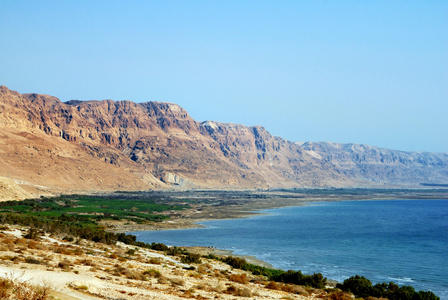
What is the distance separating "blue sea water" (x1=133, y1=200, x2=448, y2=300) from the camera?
37.7 m

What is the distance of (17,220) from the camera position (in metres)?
42.6

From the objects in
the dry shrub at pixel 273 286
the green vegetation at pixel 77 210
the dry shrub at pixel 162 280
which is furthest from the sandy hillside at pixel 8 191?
the dry shrub at pixel 273 286

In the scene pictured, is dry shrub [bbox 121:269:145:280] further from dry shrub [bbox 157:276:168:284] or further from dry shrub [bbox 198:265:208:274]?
dry shrub [bbox 198:265:208:274]

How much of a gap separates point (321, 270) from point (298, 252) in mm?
10067

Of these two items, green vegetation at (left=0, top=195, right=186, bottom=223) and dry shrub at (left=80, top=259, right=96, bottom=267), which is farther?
green vegetation at (left=0, top=195, right=186, bottom=223)

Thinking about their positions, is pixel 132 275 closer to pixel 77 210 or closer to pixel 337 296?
pixel 337 296

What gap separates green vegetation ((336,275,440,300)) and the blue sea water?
579cm

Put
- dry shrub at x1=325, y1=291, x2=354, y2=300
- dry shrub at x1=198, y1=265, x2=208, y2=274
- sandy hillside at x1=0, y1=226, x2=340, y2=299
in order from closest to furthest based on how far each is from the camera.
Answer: sandy hillside at x1=0, y1=226, x2=340, y2=299
dry shrub at x1=325, y1=291, x2=354, y2=300
dry shrub at x1=198, y1=265, x2=208, y2=274

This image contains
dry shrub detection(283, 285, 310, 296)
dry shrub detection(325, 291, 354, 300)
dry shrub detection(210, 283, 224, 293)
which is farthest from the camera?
dry shrub detection(283, 285, 310, 296)

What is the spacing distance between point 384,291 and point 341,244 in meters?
29.0

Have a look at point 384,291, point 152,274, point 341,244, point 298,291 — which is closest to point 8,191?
point 341,244

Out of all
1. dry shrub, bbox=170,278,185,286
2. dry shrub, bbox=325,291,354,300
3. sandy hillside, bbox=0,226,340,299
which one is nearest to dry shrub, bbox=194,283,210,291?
sandy hillside, bbox=0,226,340,299

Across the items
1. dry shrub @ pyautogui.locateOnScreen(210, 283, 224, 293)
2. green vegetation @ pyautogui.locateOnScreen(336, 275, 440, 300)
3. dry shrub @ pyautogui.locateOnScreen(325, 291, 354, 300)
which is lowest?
green vegetation @ pyautogui.locateOnScreen(336, 275, 440, 300)

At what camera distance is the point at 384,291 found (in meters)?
25.9
